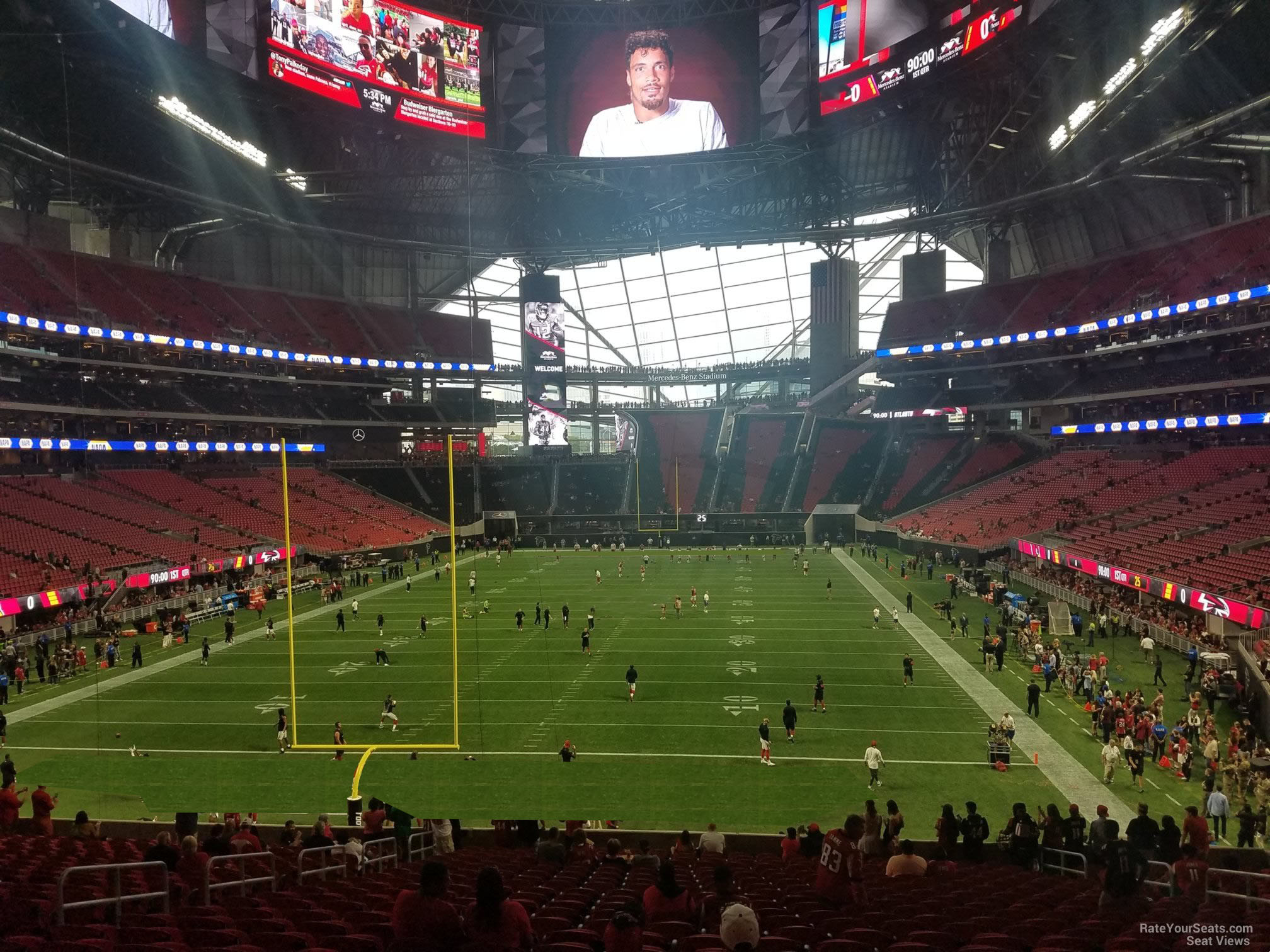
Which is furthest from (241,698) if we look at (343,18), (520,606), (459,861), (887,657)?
(343,18)

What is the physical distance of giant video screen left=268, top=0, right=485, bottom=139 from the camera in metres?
43.0

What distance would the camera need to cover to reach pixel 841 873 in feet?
24.9

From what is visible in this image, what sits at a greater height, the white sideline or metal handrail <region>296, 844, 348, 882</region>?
metal handrail <region>296, 844, 348, 882</region>

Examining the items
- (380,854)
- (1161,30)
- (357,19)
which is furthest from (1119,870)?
(357,19)

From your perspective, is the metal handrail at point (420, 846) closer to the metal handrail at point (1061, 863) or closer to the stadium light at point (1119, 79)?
the metal handrail at point (1061, 863)

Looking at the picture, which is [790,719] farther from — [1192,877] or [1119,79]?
[1119,79]

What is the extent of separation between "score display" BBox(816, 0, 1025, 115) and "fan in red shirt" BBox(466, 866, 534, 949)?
48.0 meters

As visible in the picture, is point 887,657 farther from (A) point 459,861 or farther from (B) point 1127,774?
(A) point 459,861

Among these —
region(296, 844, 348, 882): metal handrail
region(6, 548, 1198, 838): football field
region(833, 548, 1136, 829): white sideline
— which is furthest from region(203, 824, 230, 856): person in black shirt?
region(833, 548, 1136, 829): white sideline

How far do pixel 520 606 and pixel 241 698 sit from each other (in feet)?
45.6

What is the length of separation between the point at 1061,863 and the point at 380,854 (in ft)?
29.8

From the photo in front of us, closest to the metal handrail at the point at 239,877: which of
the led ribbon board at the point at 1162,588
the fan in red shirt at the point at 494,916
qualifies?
the fan in red shirt at the point at 494,916

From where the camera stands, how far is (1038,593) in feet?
119

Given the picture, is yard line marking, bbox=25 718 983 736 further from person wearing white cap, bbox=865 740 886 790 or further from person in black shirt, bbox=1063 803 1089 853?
person in black shirt, bbox=1063 803 1089 853
